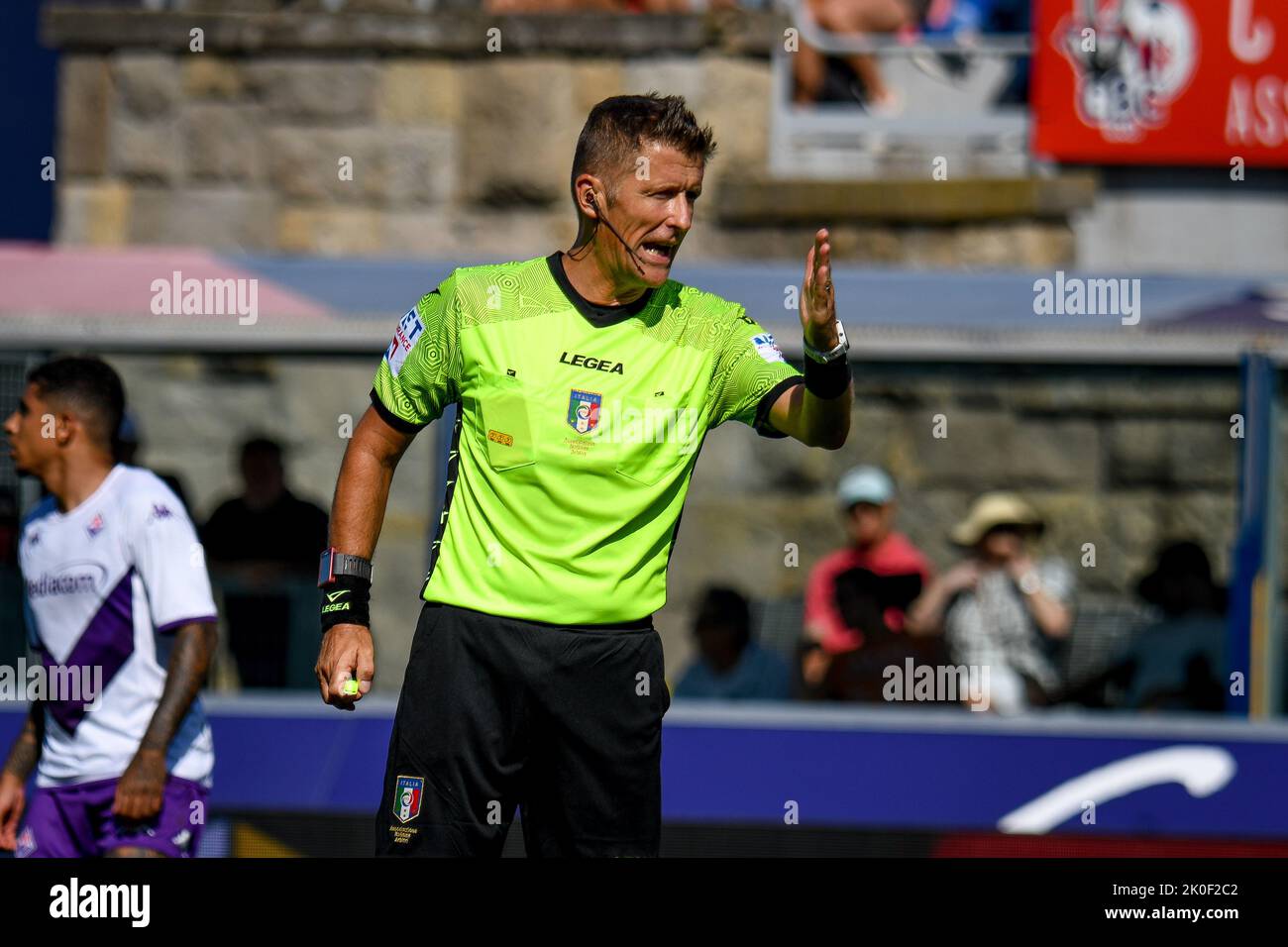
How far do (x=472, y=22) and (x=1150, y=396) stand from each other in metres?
4.01

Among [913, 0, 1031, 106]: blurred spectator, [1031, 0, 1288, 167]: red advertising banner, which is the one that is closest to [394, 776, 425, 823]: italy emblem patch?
[1031, 0, 1288, 167]: red advertising banner

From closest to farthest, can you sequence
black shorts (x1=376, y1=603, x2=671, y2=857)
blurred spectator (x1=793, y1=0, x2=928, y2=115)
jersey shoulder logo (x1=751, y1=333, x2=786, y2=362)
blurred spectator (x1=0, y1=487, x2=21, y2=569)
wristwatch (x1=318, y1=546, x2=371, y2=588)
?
black shorts (x1=376, y1=603, x2=671, y2=857)
wristwatch (x1=318, y1=546, x2=371, y2=588)
jersey shoulder logo (x1=751, y1=333, x2=786, y2=362)
blurred spectator (x1=0, y1=487, x2=21, y2=569)
blurred spectator (x1=793, y1=0, x2=928, y2=115)

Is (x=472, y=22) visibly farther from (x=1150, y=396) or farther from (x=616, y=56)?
(x=1150, y=396)

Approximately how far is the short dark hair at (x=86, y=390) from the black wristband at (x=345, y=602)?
1623 millimetres

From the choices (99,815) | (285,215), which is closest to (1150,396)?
(285,215)

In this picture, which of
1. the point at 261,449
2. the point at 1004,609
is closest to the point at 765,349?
the point at 1004,609

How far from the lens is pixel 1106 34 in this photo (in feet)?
30.2

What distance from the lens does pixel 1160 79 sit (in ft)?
30.5

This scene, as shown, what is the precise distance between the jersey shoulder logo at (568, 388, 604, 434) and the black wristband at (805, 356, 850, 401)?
0.41m

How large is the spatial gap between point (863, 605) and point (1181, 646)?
1.29 m

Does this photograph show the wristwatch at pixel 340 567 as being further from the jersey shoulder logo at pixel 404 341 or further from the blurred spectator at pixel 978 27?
the blurred spectator at pixel 978 27

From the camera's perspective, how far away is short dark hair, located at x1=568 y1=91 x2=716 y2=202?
3.59m

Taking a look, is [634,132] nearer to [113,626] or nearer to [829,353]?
[829,353]

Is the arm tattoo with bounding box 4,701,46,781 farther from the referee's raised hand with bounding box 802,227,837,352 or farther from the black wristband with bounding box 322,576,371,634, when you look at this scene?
the referee's raised hand with bounding box 802,227,837,352
